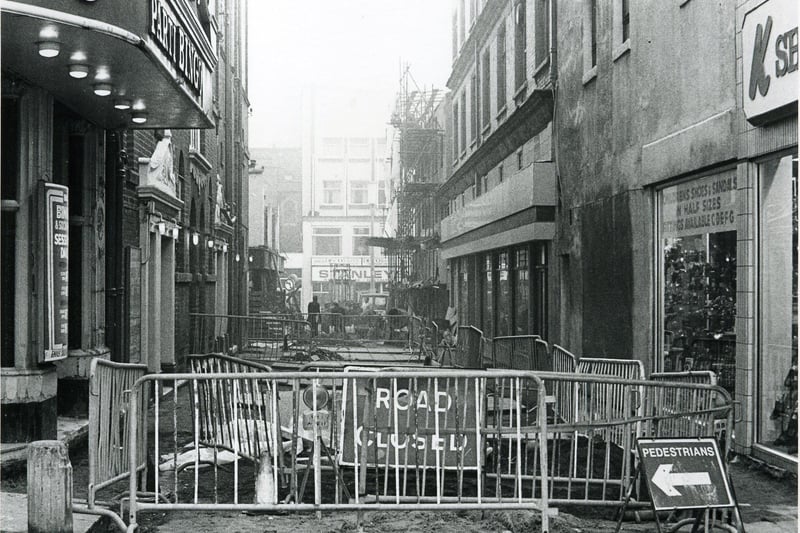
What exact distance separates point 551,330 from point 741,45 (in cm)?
948

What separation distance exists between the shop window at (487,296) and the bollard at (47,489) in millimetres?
19737

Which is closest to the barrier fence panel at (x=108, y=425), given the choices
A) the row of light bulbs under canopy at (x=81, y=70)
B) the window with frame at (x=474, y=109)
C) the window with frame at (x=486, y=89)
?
the row of light bulbs under canopy at (x=81, y=70)

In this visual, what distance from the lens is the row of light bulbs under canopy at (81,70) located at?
6949 mm

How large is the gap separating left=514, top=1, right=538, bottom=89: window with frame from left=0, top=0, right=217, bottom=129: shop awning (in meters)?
12.1

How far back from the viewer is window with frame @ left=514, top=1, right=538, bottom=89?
2136cm

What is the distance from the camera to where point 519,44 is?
21766 millimetres

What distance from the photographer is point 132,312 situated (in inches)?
489

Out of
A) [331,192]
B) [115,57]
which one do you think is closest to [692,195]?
[115,57]

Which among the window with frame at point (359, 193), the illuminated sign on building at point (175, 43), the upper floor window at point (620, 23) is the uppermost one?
the window with frame at point (359, 193)

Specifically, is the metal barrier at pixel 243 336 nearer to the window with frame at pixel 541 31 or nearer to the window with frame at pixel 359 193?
the window with frame at pixel 541 31

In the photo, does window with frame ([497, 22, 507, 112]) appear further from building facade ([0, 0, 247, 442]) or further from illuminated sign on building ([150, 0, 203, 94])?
illuminated sign on building ([150, 0, 203, 94])

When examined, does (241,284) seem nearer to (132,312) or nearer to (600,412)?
(132,312)

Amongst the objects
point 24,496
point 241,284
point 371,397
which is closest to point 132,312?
point 24,496

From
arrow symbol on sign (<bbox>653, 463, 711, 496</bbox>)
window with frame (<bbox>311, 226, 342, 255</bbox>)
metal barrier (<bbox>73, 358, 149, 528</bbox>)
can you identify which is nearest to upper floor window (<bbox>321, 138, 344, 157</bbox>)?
window with frame (<bbox>311, 226, 342, 255</bbox>)
